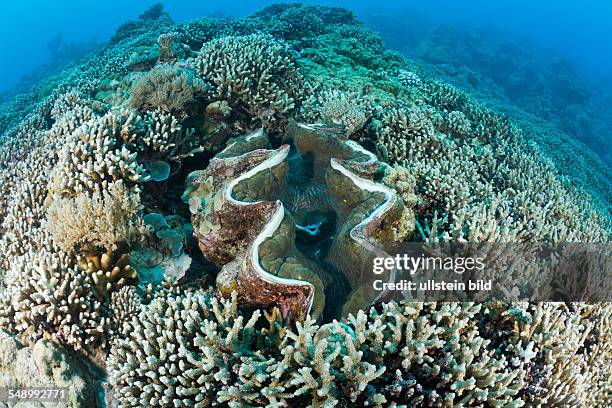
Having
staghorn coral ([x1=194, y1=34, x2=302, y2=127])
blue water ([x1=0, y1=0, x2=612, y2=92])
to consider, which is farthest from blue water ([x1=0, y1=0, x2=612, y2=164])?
staghorn coral ([x1=194, y1=34, x2=302, y2=127])

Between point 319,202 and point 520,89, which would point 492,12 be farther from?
point 319,202

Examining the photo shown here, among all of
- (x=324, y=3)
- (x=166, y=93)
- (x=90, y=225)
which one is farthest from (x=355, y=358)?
(x=324, y=3)

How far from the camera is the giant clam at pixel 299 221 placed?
99.8 inches

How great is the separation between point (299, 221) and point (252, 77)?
2.75 metres

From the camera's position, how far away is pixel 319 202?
3.58 m

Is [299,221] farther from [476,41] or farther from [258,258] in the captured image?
[476,41]

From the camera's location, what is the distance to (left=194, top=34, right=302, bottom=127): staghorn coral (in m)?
Answer: 5.07

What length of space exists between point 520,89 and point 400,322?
2498 centimetres

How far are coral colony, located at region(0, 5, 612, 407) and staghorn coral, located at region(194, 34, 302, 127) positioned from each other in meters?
0.03

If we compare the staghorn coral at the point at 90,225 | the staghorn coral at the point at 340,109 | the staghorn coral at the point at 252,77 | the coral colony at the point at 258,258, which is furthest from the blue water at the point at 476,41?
the staghorn coral at the point at 90,225

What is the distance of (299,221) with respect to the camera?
11.3 feet

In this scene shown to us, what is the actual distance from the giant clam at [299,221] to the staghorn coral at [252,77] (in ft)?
4.18

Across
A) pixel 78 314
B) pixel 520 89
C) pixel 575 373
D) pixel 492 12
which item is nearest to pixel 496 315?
pixel 575 373

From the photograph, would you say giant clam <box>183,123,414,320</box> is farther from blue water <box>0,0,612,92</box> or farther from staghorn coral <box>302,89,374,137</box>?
blue water <box>0,0,612,92</box>
